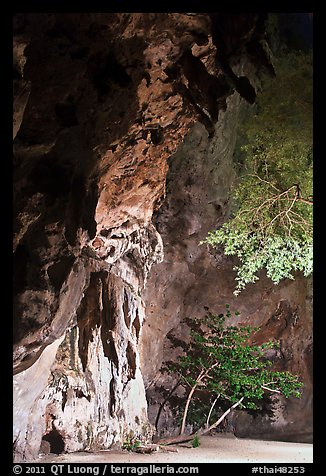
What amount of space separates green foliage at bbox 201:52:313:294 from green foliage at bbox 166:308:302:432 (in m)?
2.66

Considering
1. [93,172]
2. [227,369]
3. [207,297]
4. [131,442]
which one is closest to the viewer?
[93,172]

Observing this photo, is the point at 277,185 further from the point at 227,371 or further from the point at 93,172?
the point at 227,371

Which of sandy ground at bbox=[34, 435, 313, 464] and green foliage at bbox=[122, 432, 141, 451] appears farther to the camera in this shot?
green foliage at bbox=[122, 432, 141, 451]

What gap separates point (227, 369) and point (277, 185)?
4675 millimetres

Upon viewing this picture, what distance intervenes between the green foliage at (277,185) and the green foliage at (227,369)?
2662mm

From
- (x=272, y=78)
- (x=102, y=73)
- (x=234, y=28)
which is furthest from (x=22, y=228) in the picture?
(x=272, y=78)

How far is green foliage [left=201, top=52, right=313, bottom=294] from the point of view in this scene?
6848mm

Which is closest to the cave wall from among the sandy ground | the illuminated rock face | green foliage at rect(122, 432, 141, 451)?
the illuminated rock face

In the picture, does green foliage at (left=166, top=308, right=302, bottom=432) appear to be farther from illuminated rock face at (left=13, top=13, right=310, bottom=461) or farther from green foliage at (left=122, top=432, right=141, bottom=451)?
green foliage at (left=122, top=432, right=141, bottom=451)

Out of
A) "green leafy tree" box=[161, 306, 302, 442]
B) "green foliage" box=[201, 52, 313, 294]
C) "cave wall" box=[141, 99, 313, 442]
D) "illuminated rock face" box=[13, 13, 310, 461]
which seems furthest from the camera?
"green leafy tree" box=[161, 306, 302, 442]

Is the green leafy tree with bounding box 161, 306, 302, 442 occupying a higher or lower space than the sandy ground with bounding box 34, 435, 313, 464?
higher

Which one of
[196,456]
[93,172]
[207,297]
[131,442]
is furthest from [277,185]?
[131,442]

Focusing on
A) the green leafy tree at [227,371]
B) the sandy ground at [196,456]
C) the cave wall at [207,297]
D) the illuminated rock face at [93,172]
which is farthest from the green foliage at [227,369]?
the illuminated rock face at [93,172]

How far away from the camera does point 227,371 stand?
10.5 metres
